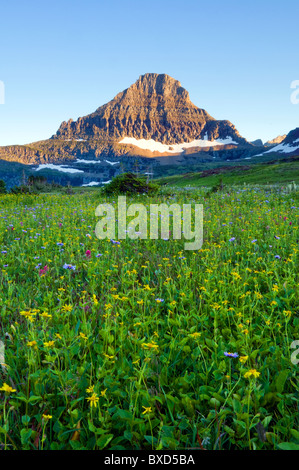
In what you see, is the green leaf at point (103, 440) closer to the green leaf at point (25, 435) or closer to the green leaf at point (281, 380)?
the green leaf at point (25, 435)

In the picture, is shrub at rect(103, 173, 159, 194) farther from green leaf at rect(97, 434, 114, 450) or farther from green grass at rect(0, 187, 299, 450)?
green leaf at rect(97, 434, 114, 450)

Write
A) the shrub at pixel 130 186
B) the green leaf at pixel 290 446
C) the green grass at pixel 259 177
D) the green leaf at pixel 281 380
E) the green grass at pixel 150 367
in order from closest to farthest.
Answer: the green leaf at pixel 290 446 → the green grass at pixel 150 367 → the green leaf at pixel 281 380 → the shrub at pixel 130 186 → the green grass at pixel 259 177

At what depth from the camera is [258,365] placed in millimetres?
2600

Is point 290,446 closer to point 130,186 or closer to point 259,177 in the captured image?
point 130,186

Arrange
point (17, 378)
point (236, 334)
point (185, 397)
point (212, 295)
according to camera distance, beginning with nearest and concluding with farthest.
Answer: point (185, 397)
point (17, 378)
point (236, 334)
point (212, 295)

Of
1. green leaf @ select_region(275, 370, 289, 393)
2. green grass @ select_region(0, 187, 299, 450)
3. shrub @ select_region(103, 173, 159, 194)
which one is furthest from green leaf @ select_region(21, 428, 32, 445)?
shrub @ select_region(103, 173, 159, 194)

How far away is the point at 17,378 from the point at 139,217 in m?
7.23

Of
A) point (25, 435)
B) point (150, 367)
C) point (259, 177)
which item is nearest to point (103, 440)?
point (25, 435)

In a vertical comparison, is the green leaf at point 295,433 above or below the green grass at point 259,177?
below

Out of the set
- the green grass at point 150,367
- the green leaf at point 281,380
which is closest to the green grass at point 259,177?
the green grass at point 150,367

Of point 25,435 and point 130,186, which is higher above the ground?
point 130,186

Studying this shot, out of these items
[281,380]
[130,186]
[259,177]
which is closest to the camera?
[281,380]
